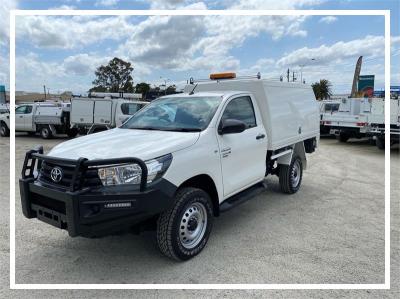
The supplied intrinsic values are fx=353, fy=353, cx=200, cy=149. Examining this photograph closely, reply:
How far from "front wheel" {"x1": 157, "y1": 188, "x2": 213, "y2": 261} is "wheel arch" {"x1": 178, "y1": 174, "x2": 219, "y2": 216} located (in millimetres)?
148

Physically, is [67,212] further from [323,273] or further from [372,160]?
[372,160]

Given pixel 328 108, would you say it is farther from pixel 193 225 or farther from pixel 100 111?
pixel 193 225

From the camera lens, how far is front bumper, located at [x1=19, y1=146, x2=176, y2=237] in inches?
128

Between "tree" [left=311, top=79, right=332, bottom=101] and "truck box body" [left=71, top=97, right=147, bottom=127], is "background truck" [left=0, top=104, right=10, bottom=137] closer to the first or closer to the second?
"truck box body" [left=71, top=97, right=147, bottom=127]

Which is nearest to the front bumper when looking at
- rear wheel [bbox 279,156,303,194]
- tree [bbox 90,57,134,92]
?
rear wheel [bbox 279,156,303,194]

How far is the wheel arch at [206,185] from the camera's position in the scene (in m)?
4.12

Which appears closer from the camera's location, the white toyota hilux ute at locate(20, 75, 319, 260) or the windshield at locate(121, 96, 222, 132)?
the white toyota hilux ute at locate(20, 75, 319, 260)

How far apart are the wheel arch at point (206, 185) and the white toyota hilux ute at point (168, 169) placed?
0.01 m

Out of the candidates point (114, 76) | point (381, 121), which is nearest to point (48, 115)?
point (381, 121)

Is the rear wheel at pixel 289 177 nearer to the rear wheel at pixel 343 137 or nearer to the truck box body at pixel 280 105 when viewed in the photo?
the truck box body at pixel 280 105

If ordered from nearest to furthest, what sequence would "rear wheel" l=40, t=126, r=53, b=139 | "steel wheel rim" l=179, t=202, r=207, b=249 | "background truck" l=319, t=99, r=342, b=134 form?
"steel wheel rim" l=179, t=202, r=207, b=249
"background truck" l=319, t=99, r=342, b=134
"rear wheel" l=40, t=126, r=53, b=139

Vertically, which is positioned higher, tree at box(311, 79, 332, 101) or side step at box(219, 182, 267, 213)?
tree at box(311, 79, 332, 101)

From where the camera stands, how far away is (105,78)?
4066cm

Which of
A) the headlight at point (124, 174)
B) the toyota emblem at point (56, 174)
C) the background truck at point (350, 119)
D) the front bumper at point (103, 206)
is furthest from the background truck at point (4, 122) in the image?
the headlight at point (124, 174)
